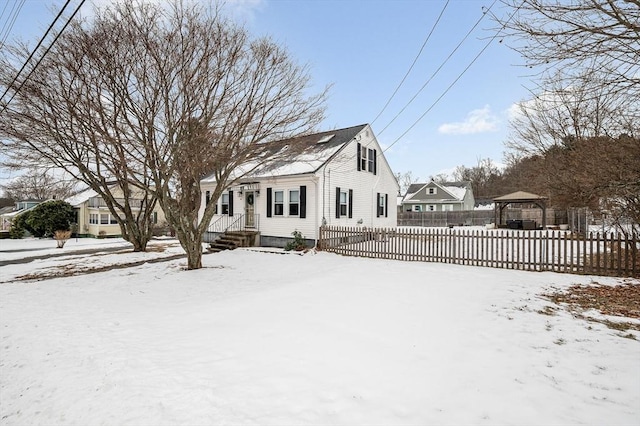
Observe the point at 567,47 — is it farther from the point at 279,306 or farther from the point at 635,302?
the point at 279,306

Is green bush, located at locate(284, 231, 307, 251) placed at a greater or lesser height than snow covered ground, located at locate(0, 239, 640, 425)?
greater

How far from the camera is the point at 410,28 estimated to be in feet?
35.2

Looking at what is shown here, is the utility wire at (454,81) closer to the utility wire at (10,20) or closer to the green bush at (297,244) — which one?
the green bush at (297,244)

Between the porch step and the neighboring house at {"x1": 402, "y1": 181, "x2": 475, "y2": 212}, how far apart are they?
34636mm

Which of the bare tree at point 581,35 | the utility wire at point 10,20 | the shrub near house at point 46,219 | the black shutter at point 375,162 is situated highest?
the utility wire at point 10,20

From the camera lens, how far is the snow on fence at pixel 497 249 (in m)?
8.76

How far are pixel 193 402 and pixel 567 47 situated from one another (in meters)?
6.39

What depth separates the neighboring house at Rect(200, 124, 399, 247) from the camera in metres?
14.8

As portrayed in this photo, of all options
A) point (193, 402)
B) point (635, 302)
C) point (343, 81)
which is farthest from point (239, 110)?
point (635, 302)

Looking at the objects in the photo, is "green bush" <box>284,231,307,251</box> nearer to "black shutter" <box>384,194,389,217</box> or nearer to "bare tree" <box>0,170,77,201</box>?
"black shutter" <box>384,194,389,217</box>

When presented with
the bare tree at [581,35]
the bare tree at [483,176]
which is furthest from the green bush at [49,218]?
the bare tree at [483,176]

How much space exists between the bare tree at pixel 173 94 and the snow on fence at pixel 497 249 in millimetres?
5519

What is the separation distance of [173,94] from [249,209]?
8.54 meters

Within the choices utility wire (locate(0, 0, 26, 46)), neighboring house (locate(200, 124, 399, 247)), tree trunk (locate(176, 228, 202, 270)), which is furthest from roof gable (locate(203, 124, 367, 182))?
utility wire (locate(0, 0, 26, 46))
